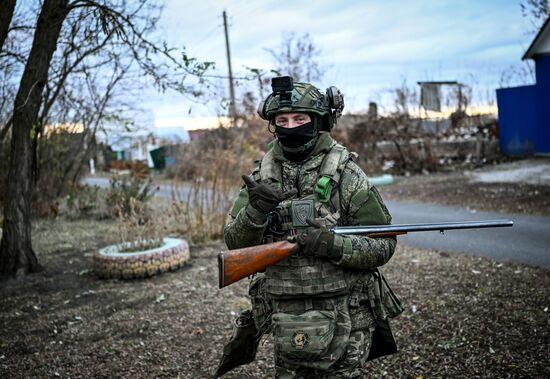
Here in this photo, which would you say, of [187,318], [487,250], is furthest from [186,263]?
[487,250]

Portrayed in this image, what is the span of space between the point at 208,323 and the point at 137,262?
6.57 ft

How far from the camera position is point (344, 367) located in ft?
9.05

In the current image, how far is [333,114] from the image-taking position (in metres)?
3.12

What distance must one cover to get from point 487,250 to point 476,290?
1.91 meters

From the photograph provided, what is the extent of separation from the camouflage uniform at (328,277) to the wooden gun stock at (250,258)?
0.14 metres

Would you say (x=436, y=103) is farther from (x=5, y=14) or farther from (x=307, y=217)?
(x=307, y=217)

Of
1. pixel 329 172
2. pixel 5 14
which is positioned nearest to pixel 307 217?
pixel 329 172

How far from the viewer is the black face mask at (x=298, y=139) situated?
9.46 feet

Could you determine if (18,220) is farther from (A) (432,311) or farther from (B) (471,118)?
(B) (471,118)

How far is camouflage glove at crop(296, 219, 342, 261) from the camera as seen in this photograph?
2602 mm

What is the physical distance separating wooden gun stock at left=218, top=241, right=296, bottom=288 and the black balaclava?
0.57 m

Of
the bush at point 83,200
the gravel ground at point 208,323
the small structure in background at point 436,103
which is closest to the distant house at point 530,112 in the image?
the small structure in background at point 436,103

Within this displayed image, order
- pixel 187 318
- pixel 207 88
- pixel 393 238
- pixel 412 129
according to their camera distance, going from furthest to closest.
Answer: pixel 412 129 < pixel 207 88 < pixel 187 318 < pixel 393 238

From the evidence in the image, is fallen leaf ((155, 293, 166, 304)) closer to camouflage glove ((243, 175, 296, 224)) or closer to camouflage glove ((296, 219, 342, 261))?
camouflage glove ((243, 175, 296, 224))
